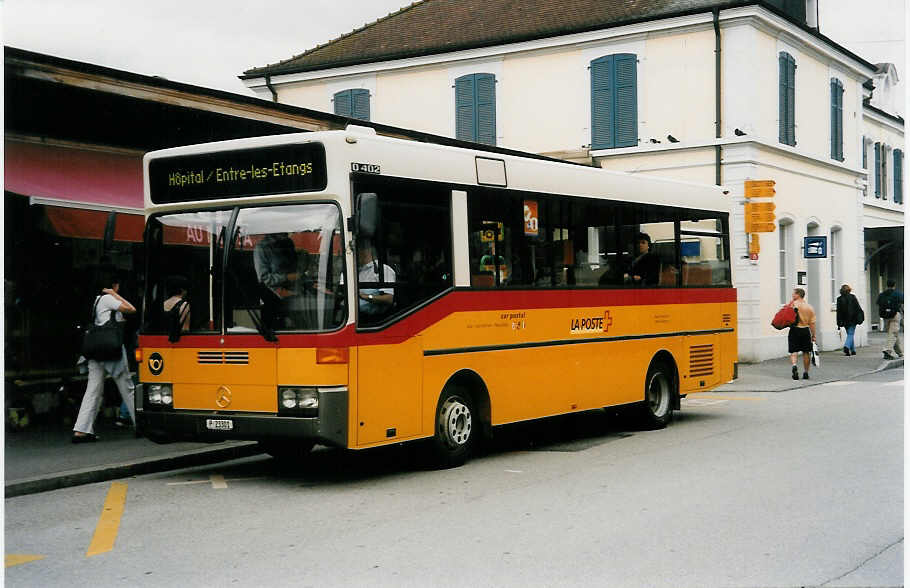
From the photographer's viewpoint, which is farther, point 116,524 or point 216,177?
point 216,177

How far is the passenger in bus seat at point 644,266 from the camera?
44.4 feet

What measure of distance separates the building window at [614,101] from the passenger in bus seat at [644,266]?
15143 millimetres

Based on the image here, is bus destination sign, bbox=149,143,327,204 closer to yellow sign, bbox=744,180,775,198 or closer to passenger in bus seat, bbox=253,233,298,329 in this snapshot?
passenger in bus seat, bbox=253,233,298,329

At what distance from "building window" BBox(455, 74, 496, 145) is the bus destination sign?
20.7m

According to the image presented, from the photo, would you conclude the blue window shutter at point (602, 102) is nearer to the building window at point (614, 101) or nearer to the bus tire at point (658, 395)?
the building window at point (614, 101)

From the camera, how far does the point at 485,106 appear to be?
30.7 m

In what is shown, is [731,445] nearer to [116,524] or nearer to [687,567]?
[687,567]

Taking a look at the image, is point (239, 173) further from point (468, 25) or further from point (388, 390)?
point (468, 25)

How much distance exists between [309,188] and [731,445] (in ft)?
19.1

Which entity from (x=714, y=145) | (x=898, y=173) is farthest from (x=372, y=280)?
(x=898, y=173)

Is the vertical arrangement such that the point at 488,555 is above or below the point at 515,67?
below

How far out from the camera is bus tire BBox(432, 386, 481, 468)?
34.2ft

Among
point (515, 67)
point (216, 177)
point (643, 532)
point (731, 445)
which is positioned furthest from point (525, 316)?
point (515, 67)

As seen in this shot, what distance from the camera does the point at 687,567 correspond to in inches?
252
